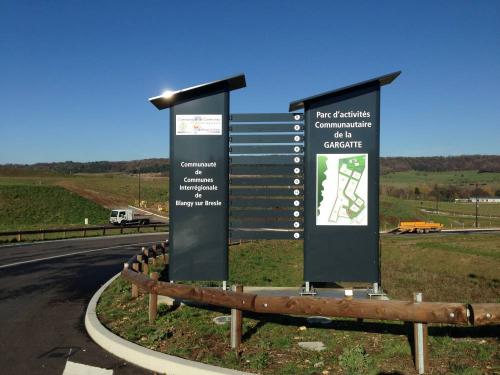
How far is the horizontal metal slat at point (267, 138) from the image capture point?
32.6ft

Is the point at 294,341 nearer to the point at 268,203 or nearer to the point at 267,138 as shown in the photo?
the point at 268,203

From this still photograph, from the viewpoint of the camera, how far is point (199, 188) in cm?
991

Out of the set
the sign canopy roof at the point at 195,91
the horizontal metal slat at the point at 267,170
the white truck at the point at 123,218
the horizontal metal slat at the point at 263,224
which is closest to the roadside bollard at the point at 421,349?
the horizontal metal slat at the point at 263,224

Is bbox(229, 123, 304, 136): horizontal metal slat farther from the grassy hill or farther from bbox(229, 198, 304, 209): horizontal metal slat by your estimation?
the grassy hill

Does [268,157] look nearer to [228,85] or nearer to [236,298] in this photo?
[228,85]

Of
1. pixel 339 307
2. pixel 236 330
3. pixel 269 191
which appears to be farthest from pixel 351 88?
pixel 236 330

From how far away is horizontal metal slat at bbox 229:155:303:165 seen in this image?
996cm

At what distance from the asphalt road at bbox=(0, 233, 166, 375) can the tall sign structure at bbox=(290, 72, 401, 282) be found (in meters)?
4.62

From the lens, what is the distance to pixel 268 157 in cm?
999

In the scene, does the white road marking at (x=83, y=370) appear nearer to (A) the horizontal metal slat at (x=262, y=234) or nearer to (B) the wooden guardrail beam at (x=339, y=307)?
(B) the wooden guardrail beam at (x=339, y=307)

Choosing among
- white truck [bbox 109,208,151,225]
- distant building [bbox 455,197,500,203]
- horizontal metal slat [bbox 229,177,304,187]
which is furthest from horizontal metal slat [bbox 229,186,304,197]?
distant building [bbox 455,197,500,203]

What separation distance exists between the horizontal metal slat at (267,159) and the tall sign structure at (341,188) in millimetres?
297

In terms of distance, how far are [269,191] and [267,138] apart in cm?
114

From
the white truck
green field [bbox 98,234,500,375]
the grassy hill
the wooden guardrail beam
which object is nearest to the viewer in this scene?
the wooden guardrail beam
